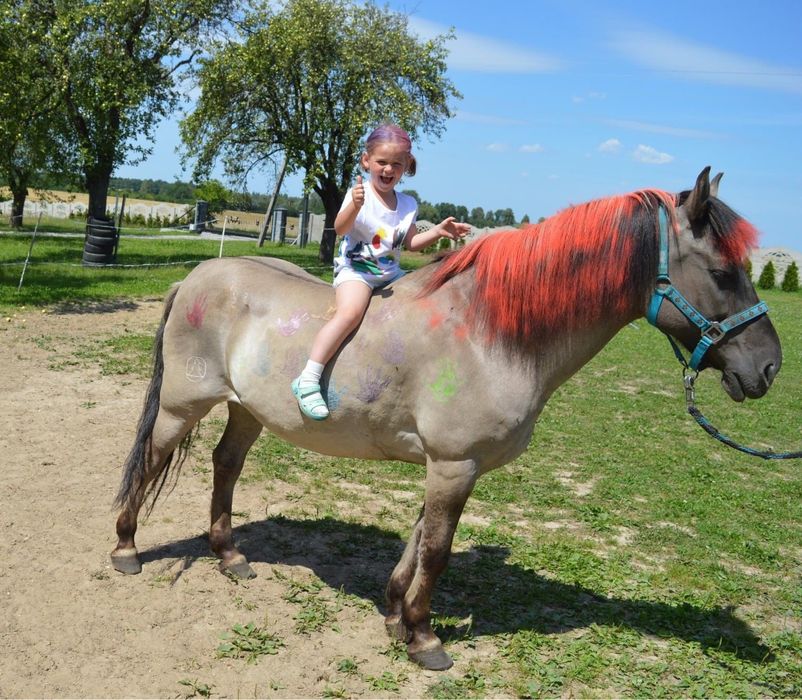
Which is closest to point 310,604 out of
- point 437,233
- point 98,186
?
point 437,233

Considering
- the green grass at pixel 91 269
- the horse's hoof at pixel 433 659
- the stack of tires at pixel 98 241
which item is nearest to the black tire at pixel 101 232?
the stack of tires at pixel 98 241

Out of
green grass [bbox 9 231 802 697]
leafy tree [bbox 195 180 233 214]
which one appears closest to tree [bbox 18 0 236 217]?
green grass [bbox 9 231 802 697]

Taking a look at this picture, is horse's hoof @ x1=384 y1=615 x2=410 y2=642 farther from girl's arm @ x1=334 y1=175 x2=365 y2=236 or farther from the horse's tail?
girl's arm @ x1=334 y1=175 x2=365 y2=236

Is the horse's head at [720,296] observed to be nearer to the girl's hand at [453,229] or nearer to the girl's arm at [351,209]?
the girl's hand at [453,229]

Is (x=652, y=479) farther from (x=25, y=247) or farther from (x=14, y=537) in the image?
(x=25, y=247)

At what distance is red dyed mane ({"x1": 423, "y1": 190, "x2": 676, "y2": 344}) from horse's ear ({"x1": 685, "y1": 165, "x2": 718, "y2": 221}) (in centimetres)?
10

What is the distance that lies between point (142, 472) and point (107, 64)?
17871 mm

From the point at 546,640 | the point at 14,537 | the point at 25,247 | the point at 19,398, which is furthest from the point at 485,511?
the point at 25,247

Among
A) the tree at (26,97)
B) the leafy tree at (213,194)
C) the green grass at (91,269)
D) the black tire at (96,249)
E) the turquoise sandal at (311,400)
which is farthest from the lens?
the leafy tree at (213,194)

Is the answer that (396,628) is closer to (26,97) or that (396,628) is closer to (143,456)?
(143,456)

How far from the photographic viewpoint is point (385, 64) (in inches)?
930

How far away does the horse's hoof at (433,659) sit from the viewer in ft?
11.5

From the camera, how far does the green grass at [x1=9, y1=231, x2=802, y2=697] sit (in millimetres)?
3633

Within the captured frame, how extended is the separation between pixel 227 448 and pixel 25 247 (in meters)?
19.5
